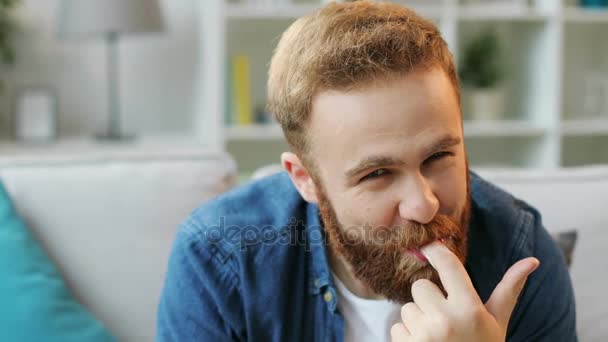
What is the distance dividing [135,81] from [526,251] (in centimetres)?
249

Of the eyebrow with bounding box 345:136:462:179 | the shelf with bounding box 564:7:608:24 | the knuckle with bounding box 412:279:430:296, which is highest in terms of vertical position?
the shelf with bounding box 564:7:608:24

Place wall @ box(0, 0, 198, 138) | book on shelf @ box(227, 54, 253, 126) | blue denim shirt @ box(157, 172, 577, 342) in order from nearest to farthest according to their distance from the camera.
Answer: blue denim shirt @ box(157, 172, 577, 342) → book on shelf @ box(227, 54, 253, 126) → wall @ box(0, 0, 198, 138)

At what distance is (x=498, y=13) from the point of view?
3.27m

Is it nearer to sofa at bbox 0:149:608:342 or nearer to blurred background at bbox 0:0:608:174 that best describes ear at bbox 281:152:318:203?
sofa at bbox 0:149:608:342

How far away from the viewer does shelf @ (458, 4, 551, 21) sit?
3254 millimetres

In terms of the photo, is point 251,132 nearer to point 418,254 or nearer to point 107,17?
point 107,17

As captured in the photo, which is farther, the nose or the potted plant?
the potted plant

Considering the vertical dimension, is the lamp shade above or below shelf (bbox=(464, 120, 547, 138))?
above

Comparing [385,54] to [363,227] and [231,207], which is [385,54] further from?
[231,207]

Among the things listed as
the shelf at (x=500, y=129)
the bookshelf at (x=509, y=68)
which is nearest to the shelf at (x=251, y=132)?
the bookshelf at (x=509, y=68)

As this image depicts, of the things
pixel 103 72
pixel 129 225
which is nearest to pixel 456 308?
pixel 129 225

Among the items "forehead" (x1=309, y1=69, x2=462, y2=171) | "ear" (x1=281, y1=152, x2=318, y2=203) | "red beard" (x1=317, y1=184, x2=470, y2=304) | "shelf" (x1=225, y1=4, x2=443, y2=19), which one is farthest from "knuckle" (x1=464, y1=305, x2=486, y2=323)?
"shelf" (x1=225, y1=4, x2=443, y2=19)

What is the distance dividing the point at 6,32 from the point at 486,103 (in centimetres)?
210

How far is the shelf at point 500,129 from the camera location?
3344mm
